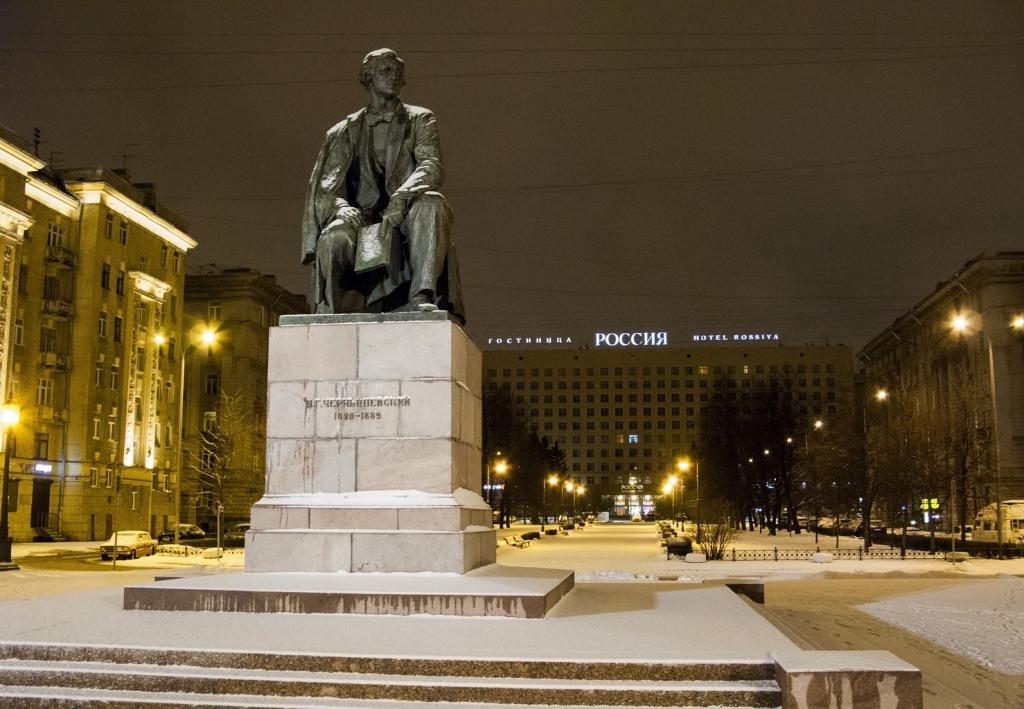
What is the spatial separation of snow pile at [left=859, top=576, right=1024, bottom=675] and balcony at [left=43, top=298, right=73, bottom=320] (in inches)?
1699

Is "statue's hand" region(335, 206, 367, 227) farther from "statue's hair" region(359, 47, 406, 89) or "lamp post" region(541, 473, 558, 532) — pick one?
"lamp post" region(541, 473, 558, 532)

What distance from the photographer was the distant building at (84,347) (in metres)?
46.9

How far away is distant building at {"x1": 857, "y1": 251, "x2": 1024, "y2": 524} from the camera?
5028cm

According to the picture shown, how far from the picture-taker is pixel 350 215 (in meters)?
11.2

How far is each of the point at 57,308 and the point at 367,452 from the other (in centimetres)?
4535

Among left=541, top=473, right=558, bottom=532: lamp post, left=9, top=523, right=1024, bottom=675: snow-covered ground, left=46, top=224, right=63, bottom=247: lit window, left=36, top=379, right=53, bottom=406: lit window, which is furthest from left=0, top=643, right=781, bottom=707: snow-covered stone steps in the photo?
left=541, top=473, right=558, bottom=532: lamp post

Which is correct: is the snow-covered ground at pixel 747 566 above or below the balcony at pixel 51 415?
below

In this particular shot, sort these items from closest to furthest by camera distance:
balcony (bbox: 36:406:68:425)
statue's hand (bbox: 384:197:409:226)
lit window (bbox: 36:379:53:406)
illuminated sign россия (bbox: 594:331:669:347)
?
statue's hand (bbox: 384:197:409:226) → balcony (bbox: 36:406:68:425) → lit window (bbox: 36:379:53:406) → illuminated sign россия (bbox: 594:331:669:347)

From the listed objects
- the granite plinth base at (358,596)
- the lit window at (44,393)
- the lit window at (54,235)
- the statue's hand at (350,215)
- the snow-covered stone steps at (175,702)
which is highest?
the lit window at (54,235)

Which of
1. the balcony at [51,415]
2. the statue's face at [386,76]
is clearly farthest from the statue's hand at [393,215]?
the balcony at [51,415]

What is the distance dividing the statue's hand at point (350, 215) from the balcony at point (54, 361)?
43.3m

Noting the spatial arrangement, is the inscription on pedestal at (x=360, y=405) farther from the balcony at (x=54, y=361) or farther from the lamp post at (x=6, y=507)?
the balcony at (x=54, y=361)

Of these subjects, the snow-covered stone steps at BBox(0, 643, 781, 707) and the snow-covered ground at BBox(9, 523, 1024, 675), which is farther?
the snow-covered ground at BBox(9, 523, 1024, 675)

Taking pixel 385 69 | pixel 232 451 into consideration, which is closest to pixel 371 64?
pixel 385 69
